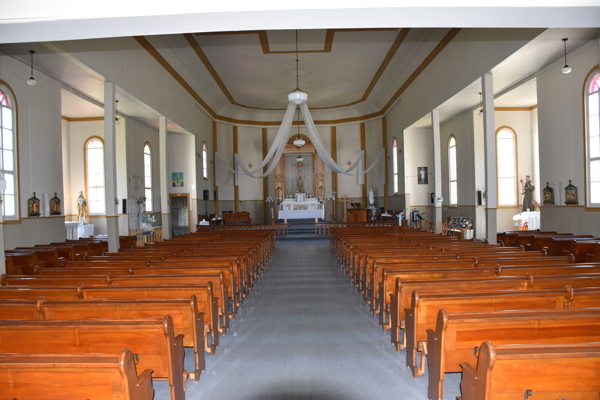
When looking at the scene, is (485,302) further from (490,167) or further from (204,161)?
(204,161)

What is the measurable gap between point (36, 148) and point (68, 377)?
9.91 m

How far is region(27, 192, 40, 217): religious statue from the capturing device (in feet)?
31.3

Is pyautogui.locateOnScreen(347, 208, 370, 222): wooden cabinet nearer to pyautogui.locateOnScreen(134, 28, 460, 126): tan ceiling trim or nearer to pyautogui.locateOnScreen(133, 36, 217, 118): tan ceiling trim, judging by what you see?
pyautogui.locateOnScreen(134, 28, 460, 126): tan ceiling trim

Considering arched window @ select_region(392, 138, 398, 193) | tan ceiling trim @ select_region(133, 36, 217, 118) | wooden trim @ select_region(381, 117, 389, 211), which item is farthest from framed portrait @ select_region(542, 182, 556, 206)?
tan ceiling trim @ select_region(133, 36, 217, 118)

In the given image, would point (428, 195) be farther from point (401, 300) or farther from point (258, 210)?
point (401, 300)

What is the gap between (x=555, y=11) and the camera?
3.18 meters

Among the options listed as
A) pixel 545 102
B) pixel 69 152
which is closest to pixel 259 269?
pixel 545 102

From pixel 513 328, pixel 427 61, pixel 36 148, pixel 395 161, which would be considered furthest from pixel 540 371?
pixel 395 161

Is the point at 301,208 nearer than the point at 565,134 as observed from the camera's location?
No

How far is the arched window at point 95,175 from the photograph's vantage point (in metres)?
14.5

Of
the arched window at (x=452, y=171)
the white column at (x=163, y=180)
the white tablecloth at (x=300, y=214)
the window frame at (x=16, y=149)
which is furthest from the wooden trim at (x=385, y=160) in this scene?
the window frame at (x=16, y=149)

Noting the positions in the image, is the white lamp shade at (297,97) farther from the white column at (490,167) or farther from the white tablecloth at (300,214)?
the white tablecloth at (300,214)

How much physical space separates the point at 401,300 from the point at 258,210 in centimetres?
1799

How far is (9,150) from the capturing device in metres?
9.12
